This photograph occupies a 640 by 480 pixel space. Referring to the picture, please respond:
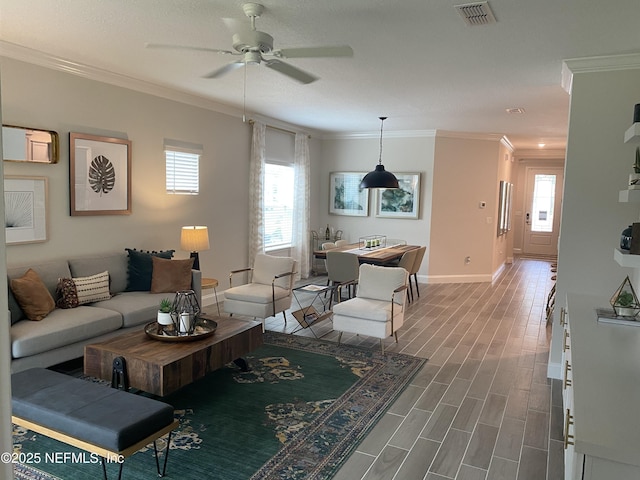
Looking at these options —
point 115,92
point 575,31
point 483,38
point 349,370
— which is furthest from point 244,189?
point 575,31

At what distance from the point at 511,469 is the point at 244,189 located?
551 centimetres

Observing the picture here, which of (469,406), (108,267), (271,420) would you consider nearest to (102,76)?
(108,267)

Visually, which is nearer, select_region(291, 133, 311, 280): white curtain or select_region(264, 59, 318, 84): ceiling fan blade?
select_region(264, 59, 318, 84): ceiling fan blade

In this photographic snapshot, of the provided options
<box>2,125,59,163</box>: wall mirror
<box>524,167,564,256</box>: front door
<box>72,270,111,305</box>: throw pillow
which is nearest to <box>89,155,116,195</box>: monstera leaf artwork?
<box>2,125,59,163</box>: wall mirror

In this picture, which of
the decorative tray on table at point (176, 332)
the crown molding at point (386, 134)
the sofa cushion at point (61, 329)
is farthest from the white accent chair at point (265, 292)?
the crown molding at point (386, 134)

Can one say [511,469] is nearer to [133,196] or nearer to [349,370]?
[349,370]

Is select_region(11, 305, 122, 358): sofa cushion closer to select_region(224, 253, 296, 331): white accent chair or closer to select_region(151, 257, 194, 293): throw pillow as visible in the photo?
select_region(151, 257, 194, 293): throw pillow

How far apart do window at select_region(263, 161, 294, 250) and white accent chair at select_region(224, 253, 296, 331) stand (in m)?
2.23

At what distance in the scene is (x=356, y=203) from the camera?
374 inches

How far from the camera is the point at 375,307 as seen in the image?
4715 millimetres

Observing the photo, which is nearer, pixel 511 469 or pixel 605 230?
pixel 511 469

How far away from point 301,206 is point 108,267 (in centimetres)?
448

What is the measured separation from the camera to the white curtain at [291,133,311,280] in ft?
28.7

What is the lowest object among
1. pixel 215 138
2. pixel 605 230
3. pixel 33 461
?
pixel 33 461
